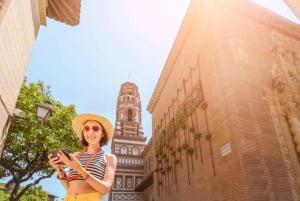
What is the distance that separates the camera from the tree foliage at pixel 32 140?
1130 centimetres

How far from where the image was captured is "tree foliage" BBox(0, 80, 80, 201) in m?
11.3

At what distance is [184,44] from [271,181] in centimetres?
813

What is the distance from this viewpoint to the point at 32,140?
11.5 m

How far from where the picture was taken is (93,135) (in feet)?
8.52

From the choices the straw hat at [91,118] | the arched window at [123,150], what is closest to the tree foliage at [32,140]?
the straw hat at [91,118]

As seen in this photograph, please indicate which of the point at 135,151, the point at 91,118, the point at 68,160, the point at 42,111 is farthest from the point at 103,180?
the point at 135,151

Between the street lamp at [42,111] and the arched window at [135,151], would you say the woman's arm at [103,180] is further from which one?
the arched window at [135,151]

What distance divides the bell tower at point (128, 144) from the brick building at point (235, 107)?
1631cm

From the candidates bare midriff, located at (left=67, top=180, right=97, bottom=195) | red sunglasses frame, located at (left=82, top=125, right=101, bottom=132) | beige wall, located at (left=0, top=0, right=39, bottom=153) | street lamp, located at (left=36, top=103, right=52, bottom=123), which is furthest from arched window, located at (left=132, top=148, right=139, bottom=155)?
bare midriff, located at (left=67, top=180, right=97, bottom=195)

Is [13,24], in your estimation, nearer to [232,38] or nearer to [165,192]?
[232,38]

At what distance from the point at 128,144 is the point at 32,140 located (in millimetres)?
20340

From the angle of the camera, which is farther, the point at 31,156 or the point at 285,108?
the point at 31,156

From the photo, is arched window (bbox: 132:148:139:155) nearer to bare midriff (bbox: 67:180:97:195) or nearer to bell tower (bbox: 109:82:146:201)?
bell tower (bbox: 109:82:146:201)

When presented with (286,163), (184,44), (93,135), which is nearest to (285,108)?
(286,163)
